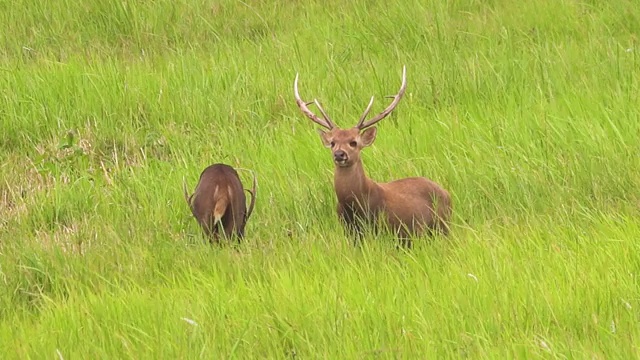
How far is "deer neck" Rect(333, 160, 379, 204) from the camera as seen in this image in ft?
24.8

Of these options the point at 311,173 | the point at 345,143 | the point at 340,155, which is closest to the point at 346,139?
the point at 345,143

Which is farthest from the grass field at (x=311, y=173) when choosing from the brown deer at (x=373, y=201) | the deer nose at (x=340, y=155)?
the deer nose at (x=340, y=155)

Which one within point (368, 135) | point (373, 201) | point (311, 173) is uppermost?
point (368, 135)

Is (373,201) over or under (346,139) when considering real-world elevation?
under

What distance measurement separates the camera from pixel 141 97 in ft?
34.1

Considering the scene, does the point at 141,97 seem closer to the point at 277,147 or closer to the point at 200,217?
the point at 277,147

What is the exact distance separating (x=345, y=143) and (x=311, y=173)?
3.45ft

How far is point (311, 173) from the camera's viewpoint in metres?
8.56

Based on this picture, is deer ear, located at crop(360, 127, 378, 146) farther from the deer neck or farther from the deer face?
the deer neck

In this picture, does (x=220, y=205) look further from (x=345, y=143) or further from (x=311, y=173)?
(x=311, y=173)

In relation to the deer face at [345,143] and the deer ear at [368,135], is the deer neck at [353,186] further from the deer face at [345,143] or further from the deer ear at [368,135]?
the deer ear at [368,135]

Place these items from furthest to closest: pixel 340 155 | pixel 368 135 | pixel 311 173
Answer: pixel 311 173
pixel 368 135
pixel 340 155

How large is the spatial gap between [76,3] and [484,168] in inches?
212

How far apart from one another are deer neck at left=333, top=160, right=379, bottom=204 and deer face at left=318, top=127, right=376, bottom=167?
0.16ft
